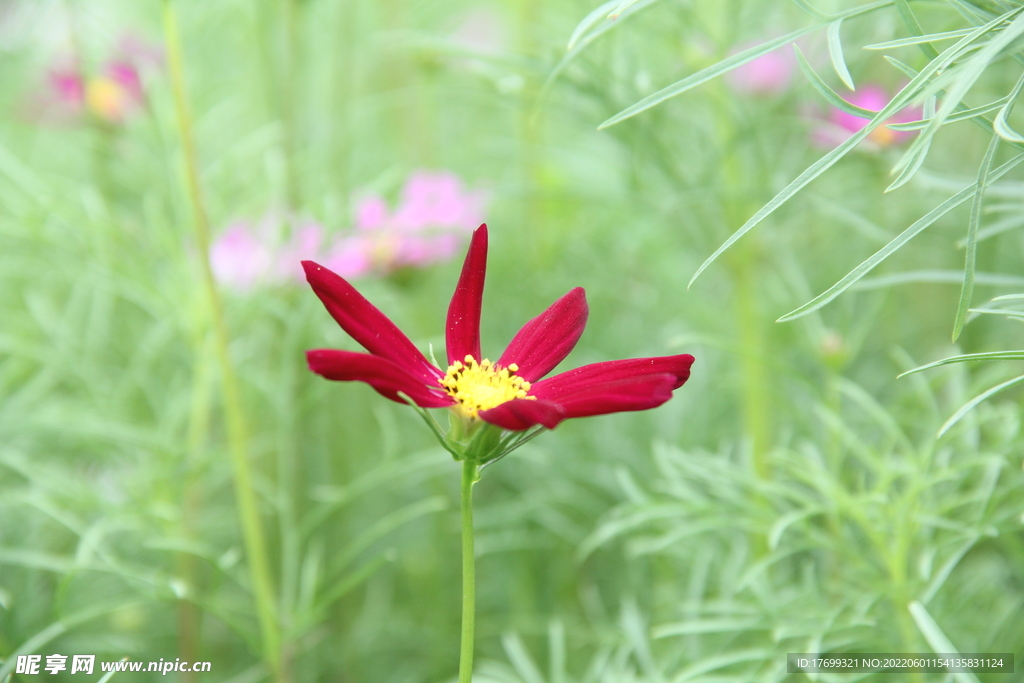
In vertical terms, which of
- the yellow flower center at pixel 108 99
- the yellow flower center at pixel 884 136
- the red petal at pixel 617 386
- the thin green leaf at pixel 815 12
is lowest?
the red petal at pixel 617 386

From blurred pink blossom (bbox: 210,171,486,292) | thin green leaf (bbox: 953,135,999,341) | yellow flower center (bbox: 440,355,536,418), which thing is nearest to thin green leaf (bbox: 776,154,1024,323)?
thin green leaf (bbox: 953,135,999,341)

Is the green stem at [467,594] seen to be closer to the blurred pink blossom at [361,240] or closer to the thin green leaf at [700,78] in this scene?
the thin green leaf at [700,78]

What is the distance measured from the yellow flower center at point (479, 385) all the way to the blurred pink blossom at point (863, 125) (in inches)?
16.0

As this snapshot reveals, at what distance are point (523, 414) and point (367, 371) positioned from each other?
53 mm

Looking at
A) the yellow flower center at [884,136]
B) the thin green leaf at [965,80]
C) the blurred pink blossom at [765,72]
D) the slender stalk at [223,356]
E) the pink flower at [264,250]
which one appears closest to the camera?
the thin green leaf at [965,80]

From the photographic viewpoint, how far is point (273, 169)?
0.67 meters

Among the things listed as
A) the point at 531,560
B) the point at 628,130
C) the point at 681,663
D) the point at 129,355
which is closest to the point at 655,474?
the point at 531,560

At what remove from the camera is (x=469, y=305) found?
330 mm

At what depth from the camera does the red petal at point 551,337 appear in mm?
337

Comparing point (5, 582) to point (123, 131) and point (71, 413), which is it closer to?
point (71, 413)

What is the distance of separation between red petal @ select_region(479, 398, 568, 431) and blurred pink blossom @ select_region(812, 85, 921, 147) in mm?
458

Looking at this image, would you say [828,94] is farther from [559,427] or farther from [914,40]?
[559,427]

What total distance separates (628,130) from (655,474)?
363 millimetres

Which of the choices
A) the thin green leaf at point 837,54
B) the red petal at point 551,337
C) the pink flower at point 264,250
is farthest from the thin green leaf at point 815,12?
the pink flower at point 264,250
